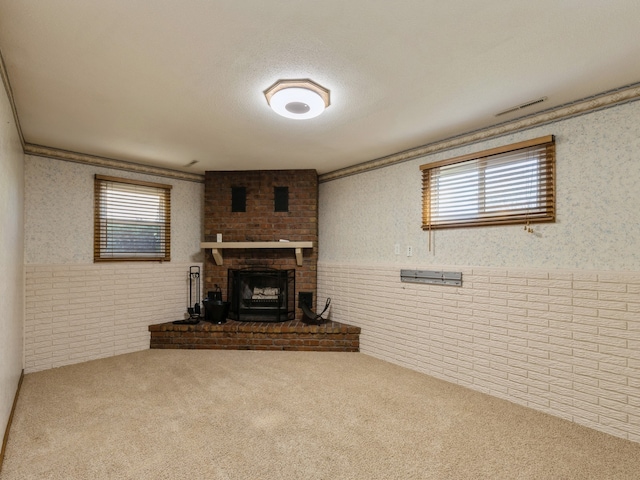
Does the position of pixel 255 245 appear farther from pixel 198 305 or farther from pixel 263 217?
pixel 198 305

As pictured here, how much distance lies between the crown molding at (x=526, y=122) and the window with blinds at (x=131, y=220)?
2.89 m

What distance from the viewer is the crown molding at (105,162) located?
3666 millimetres

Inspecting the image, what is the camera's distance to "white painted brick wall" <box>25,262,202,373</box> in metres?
3.63

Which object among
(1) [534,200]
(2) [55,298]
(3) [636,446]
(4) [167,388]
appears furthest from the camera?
(2) [55,298]

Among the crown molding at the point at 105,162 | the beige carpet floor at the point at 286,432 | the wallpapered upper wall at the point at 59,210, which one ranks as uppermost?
the crown molding at the point at 105,162

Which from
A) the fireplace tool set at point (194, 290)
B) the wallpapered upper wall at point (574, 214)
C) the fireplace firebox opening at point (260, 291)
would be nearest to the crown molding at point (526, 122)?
the wallpapered upper wall at point (574, 214)

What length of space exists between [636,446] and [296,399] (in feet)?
7.81

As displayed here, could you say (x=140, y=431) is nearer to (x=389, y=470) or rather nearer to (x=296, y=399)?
(x=296, y=399)

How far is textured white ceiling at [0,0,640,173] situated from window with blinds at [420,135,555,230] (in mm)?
325

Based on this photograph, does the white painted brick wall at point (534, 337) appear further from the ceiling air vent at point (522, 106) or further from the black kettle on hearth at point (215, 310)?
the black kettle on hearth at point (215, 310)

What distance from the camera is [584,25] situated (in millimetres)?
1695

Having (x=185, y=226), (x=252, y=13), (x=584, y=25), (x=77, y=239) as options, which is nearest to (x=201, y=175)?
(x=185, y=226)

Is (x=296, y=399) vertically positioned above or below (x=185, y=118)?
below

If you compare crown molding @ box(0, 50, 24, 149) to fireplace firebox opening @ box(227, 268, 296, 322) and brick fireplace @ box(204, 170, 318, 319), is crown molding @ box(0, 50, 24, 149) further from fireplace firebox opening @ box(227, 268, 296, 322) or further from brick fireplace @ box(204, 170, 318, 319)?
fireplace firebox opening @ box(227, 268, 296, 322)
